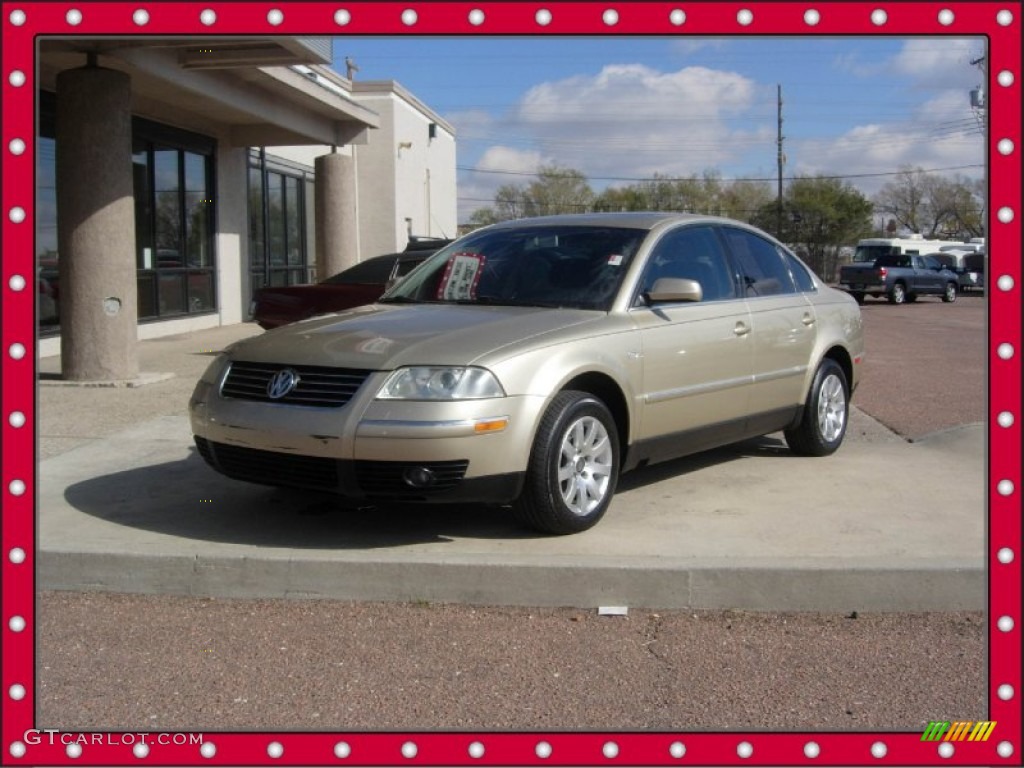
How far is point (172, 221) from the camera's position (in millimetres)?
17047

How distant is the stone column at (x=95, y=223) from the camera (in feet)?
34.6

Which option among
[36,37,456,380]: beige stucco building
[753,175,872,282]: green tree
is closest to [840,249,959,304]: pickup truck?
[753,175,872,282]: green tree

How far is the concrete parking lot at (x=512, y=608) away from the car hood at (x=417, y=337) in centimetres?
90

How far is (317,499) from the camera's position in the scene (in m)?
6.04

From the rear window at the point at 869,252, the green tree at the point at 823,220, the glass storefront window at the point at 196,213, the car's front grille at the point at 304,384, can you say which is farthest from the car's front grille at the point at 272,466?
the green tree at the point at 823,220

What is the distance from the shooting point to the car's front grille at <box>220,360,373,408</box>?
16.2 ft

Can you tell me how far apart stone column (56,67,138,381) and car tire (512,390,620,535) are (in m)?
7.08

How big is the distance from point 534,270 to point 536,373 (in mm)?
1227

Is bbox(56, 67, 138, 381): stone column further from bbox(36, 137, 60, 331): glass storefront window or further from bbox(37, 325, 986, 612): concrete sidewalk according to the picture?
bbox(37, 325, 986, 612): concrete sidewalk

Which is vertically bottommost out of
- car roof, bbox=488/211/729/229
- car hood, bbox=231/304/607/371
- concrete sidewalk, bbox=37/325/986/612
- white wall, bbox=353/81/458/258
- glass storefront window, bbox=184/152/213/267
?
concrete sidewalk, bbox=37/325/986/612

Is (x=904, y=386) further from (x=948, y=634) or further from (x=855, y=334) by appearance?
(x=948, y=634)

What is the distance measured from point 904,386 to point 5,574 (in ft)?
34.8

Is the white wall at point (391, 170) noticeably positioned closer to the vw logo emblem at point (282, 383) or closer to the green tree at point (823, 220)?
the green tree at point (823, 220)

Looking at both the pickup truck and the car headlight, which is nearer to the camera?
the car headlight
